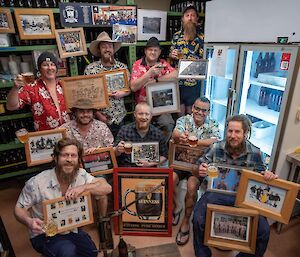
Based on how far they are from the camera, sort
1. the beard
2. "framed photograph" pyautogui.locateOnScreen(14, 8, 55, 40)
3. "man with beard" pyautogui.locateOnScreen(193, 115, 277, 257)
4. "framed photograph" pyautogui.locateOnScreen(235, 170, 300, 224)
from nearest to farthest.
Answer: "framed photograph" pyautogui.locateOnScreen(235, 170, 300, 224) → "man with beard" pyautogui.locateOnScreen(193, 115, 277, 257) → "framed photograph" pyautogui.locateOnScreen(14, 8, 55, 40) → the beard

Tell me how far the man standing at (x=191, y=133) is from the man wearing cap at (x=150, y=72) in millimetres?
483

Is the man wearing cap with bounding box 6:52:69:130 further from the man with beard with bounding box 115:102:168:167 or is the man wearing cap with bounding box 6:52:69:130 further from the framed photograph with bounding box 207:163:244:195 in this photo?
the framed photograph with bounding box 207:163:244:195

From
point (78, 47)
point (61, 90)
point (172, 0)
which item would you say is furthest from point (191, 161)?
point (172, 0)

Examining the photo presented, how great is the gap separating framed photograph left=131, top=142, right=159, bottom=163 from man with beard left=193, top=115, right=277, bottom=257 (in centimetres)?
47

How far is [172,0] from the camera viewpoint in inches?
164

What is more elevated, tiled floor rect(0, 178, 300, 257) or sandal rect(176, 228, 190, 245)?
sandal rect(176, 228, 190, 245)

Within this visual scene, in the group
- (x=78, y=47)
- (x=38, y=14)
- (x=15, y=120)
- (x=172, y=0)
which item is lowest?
(x=15, y=120)

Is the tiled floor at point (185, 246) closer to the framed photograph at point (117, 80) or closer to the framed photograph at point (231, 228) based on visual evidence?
the framed photograph at point (231, 228)

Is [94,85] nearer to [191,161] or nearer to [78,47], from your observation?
[78,47]

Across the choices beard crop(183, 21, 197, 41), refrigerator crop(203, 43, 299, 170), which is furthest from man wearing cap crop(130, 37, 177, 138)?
refrigerator crop(203, 43, 299, 170)

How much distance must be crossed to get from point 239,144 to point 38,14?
8.42 feet

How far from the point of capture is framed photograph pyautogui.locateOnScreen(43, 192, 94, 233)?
178 cm

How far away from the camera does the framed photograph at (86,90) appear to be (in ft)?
8.30

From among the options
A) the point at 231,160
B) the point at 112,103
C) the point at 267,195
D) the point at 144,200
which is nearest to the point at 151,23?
the point at 112,103
